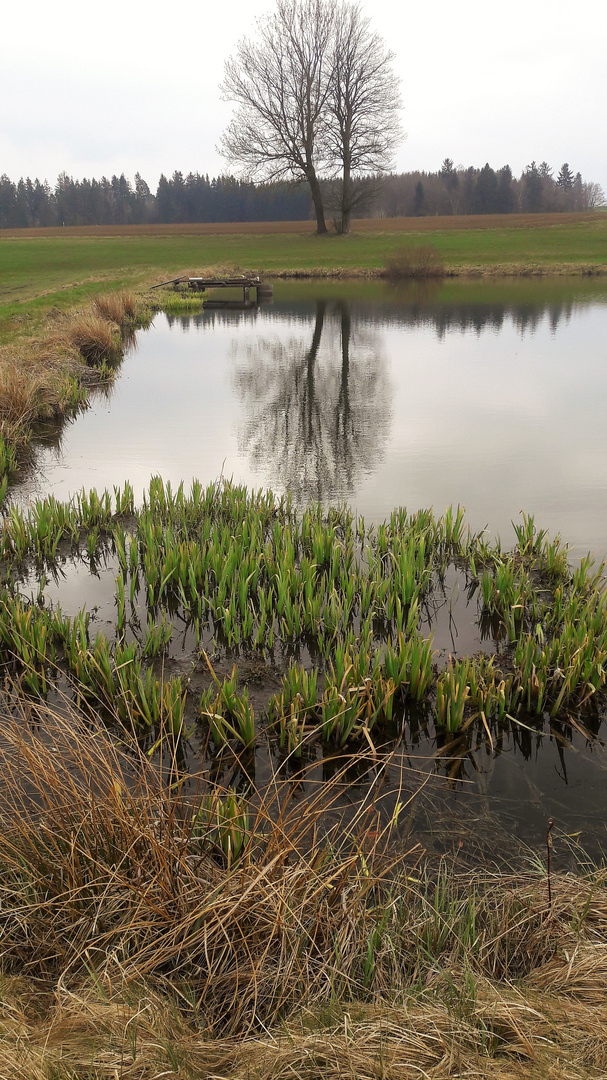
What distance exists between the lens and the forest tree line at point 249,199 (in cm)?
9169

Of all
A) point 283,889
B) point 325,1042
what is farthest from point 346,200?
point 325,1042

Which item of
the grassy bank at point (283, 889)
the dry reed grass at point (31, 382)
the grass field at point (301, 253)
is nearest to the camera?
the grassy bank at point (283, 889)

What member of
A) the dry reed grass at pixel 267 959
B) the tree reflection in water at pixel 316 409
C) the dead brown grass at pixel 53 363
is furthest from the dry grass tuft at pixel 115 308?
the dry reed grass at pixel 267 959

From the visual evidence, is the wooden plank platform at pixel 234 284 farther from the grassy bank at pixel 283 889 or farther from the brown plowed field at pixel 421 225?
the grassy bank at pixel 283 889

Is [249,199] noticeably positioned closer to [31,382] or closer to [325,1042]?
[31,382]

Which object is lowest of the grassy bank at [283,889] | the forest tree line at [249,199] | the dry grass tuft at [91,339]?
the grassy bank at [283,889]

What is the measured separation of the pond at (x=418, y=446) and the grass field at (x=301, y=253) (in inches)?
440

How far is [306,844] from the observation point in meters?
2.81

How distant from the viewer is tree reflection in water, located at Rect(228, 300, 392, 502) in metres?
8.02

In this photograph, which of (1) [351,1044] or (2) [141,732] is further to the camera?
(2) [141,732]

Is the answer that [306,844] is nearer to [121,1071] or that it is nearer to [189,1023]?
[189,1023]

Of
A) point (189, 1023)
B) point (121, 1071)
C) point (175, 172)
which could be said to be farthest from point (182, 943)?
point (175, 172)

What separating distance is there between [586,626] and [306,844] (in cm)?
236

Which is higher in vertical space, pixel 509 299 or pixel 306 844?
pixel 509 299
